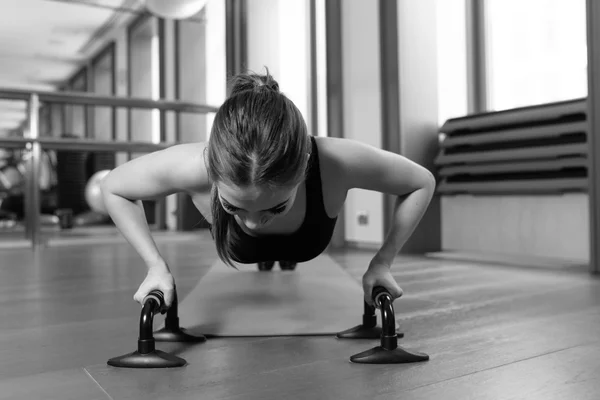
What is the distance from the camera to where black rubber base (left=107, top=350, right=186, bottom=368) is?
0.85 meters

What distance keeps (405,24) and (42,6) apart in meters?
5.20

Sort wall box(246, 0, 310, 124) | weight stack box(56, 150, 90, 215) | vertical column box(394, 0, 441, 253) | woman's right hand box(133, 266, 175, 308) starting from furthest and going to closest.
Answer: weight stack box(56, 150, 90, 215), wall box(246, 0, 310, 124), vertical column box(394, 0, 441, 253), woman's right hand box(133, 266, 175, 308)

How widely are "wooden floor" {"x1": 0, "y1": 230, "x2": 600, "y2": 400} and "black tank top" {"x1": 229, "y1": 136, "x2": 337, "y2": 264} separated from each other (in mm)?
191

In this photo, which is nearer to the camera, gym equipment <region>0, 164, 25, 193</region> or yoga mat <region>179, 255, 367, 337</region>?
yoga mat <region>179, 255, 367, 337</region>

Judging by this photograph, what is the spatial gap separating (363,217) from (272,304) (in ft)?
5.71

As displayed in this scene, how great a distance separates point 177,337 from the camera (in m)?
1.03

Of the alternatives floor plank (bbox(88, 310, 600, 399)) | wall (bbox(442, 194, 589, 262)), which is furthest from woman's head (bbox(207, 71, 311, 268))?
wall (bbox(442, 194, 589, 262))

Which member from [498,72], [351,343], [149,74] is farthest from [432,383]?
[149,74]

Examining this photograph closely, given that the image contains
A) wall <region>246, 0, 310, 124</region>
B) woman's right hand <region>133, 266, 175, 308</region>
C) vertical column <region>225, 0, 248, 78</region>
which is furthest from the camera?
vertical column <region>225, 0, 248, 78</region>

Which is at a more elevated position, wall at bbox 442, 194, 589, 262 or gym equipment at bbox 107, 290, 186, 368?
wall at bbox 442, 194, 589, 262

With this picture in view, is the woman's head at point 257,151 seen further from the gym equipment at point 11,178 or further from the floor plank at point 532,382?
the gym equipment at point 11,178

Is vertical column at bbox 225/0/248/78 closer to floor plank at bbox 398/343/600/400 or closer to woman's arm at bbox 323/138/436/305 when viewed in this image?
woman's arm at bbox 323/138/436/305

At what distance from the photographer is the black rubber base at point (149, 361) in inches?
33.5

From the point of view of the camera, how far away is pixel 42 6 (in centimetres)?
629
